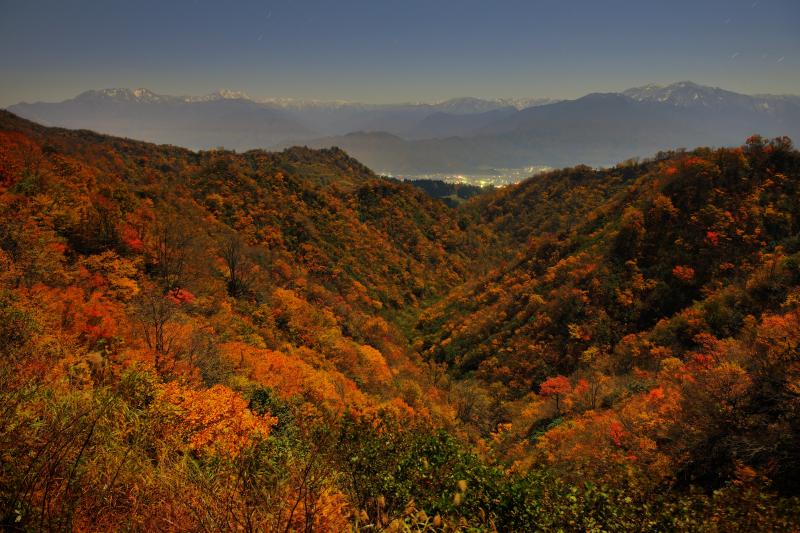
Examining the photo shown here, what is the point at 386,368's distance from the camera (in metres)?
46.2

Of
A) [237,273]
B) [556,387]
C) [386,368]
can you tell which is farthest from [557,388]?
[237,273]

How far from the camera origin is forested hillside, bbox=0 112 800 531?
9.11 m

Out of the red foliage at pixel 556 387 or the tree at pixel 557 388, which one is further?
the red foliage at pixel 556 387

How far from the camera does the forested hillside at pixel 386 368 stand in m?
9.11

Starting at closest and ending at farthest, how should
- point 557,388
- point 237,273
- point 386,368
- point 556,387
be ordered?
point 557,388 < point 556,387 < point 386,368 < point 237,273

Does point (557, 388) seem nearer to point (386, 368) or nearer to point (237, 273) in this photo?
point (386, 368)

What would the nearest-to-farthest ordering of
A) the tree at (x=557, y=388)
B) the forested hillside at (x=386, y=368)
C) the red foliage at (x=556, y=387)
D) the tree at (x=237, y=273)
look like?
1. the forested hillside at (x=386, y=368)
2. the tree at (x=557, y=388)
3. the red foliage at (x=556, y=387)
4. the tree at (x=237, y=273)

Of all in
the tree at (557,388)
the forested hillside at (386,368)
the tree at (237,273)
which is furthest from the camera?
the tree at (237,273)

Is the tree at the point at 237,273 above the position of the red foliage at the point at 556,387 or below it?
above

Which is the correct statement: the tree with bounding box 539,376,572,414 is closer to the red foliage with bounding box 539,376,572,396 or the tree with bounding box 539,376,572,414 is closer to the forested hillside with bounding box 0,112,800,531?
the red foliage with bounding box 539,376,572,396

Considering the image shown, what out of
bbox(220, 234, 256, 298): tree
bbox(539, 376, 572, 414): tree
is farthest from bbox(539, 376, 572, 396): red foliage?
bbox(220, 234, 256, 298): tree

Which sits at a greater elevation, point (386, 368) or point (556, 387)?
point (556, 387)

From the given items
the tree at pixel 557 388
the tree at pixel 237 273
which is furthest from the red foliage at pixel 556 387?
the tree at pixel 237 273

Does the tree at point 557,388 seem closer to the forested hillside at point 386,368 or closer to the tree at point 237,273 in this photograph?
the forested hillside at point 386,368
